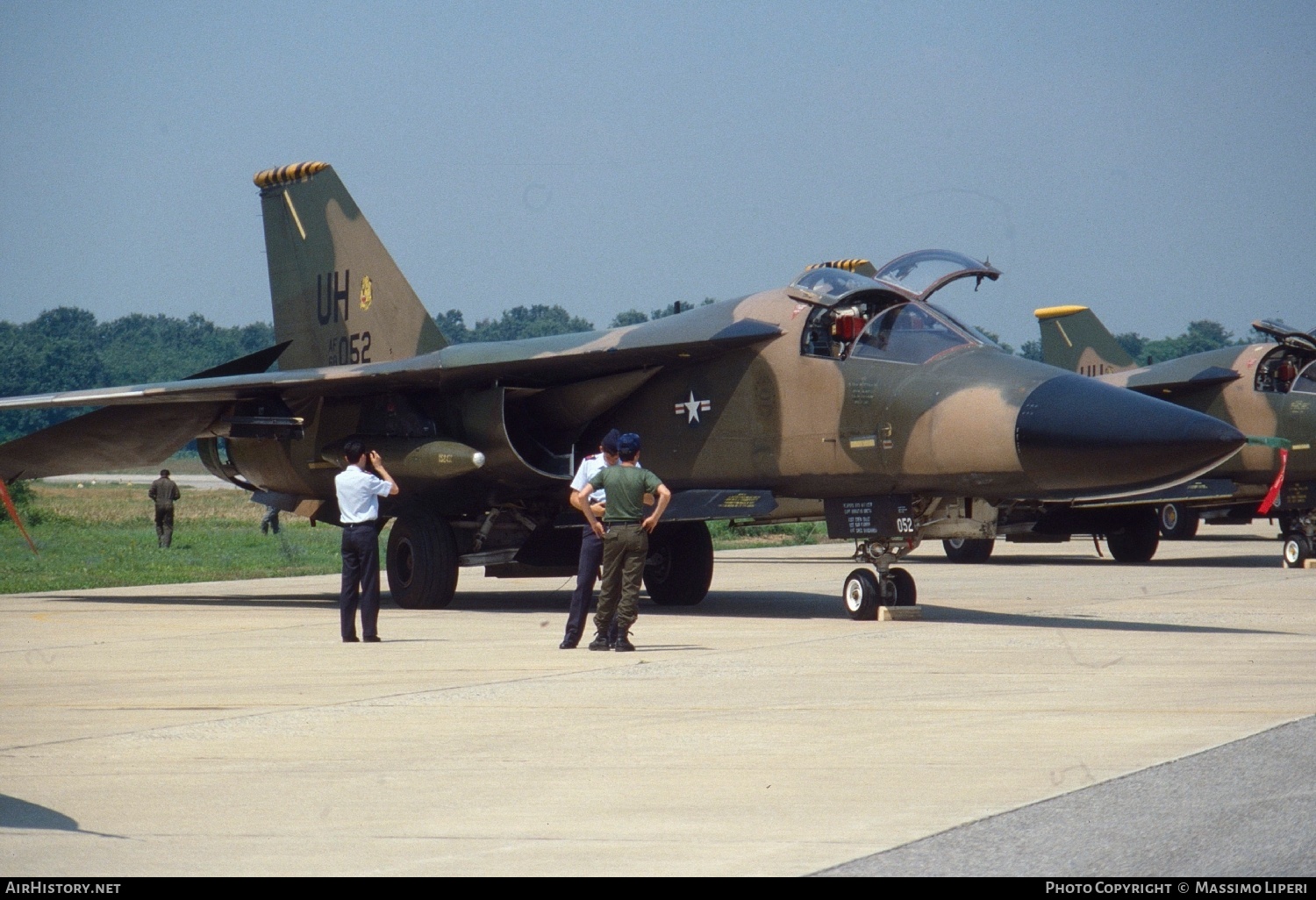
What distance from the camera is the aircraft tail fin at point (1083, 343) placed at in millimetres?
29719

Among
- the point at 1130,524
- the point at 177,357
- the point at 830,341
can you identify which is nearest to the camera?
the point at 830,341

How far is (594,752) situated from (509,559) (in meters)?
9.89

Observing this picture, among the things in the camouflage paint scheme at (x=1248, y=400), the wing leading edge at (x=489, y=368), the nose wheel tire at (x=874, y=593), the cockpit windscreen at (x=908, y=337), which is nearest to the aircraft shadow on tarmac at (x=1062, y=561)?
the camouflage paint scheme at (x=1248, y=400)

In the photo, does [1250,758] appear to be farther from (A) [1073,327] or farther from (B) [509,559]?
(A) [1073,327]

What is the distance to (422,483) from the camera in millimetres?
16125

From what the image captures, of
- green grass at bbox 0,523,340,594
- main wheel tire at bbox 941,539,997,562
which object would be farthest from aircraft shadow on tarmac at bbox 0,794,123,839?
main wheel tire at bbox 941,539,997,562

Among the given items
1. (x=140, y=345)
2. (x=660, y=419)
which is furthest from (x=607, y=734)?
(x=140, y=345)

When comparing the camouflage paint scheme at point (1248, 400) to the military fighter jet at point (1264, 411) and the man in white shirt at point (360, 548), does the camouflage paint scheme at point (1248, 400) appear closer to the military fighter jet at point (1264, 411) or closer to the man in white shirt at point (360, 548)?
the military fighter jet at point (1264, 411)

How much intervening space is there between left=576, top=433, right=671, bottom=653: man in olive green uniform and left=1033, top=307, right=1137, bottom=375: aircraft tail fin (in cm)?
1941

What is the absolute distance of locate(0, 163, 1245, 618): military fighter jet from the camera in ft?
41.0

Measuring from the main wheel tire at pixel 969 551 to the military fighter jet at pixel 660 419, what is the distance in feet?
26.2

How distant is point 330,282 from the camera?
19.1m

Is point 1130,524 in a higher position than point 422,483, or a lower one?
lower
